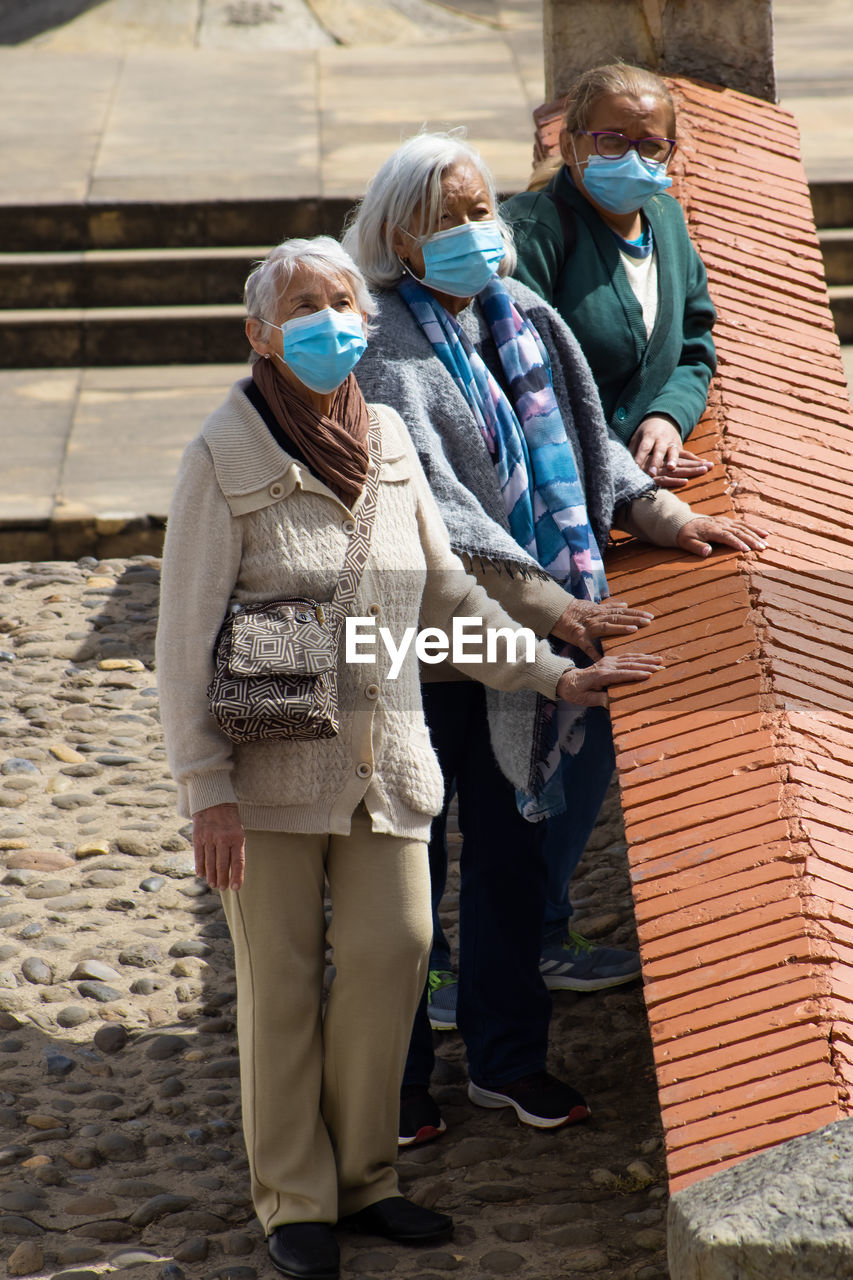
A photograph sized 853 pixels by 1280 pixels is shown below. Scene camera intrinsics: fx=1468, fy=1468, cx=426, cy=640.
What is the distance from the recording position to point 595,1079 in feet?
11.9

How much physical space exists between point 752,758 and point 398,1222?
1.17m

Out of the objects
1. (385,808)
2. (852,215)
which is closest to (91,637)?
(385,808)

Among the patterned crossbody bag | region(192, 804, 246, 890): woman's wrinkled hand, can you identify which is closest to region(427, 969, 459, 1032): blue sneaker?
region(192, 804, 246, 890): woman's wrinkled hand

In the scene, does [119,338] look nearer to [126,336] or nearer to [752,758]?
[126,336]

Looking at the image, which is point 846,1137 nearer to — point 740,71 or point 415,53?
point 740,71

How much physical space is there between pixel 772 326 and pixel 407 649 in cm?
185

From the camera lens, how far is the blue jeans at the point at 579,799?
3686mm

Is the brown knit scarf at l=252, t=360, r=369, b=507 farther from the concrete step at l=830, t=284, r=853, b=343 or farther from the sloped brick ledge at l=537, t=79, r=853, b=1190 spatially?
the concrete step at l=830, t=284, r=853, b=343

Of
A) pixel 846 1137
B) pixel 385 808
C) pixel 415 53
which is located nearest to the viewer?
pixel 846 1137

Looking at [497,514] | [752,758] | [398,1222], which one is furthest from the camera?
[497,514]

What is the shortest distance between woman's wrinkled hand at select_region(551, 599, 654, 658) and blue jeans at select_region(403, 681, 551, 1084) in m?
0.26

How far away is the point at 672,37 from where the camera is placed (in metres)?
4.92

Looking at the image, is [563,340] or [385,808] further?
[563,340]

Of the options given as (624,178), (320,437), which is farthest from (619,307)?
(320,437)
